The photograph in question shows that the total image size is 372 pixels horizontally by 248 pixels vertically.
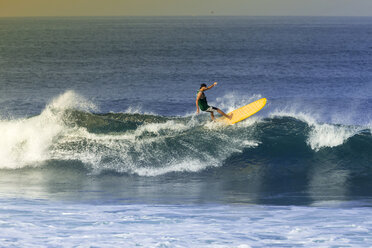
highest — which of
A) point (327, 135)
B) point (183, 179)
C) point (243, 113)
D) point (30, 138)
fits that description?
point (243, 113)

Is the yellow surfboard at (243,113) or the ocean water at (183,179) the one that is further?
the yellow surfboard at (243,113)

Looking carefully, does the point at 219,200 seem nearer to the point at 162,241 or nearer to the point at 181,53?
the point at 162,241

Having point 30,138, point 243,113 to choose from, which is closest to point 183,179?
point 243,113

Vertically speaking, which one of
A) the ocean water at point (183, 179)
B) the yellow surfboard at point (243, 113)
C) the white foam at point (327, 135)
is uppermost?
the yellow surfboard at point (243, 113)

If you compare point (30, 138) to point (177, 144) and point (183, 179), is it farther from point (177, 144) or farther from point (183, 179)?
point (183, 179)

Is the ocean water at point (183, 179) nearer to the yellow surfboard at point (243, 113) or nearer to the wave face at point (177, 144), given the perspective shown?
the wave face at point (177, 144)

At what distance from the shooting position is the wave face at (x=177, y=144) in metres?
16.1

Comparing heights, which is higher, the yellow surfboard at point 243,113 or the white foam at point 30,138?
the yellow surfboard at point 243,113

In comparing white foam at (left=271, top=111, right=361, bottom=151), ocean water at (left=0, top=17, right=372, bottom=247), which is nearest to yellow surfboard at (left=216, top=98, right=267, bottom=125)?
ocean water at (left=0, top=17, right=372, bottom=247)

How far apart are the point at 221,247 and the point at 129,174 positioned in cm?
602

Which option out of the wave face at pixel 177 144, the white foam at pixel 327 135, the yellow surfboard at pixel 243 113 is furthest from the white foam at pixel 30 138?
the white foam at pixel 327 135

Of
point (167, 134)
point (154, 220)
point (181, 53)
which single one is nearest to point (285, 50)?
point (181, 53)

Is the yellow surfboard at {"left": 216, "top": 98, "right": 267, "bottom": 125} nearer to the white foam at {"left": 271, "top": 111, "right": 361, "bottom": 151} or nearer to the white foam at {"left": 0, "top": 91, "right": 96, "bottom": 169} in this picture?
the white foam at {"left": 271, "top": 111, "right": 361, "bottom": 151}

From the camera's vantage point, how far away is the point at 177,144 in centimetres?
1673
